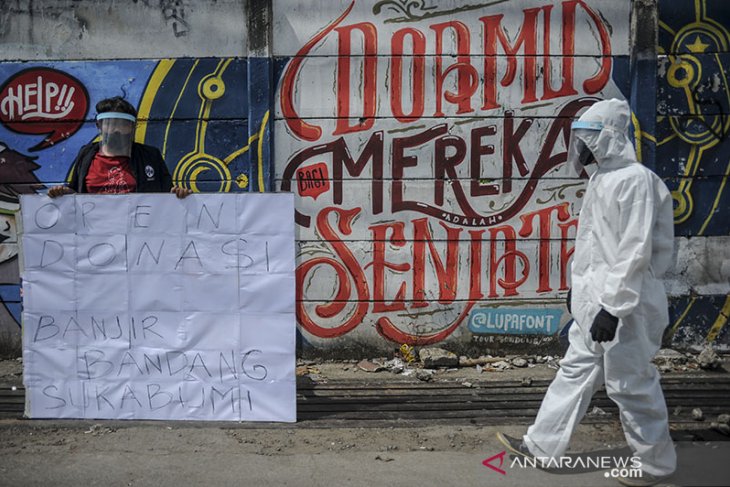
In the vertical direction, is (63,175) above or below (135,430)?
above

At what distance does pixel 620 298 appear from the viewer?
3.48 meters

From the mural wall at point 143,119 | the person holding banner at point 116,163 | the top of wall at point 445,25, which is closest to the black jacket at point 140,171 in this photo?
the person holding banner at point 116,163

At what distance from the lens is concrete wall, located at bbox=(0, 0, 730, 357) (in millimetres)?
5789

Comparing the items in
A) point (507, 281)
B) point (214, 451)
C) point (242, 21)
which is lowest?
point (214, 451)

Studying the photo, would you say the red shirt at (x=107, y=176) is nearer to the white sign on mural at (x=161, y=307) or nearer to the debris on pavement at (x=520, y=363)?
the white sign on mural at (x=161, y=307)

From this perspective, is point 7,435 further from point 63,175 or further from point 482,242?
point 482,242

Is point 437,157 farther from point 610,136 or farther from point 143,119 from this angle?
point 143,119

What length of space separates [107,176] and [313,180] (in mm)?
1735

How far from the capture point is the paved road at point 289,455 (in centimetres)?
372

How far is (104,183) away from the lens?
15.4 feet

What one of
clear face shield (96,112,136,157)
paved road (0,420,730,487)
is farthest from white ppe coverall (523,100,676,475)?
clear face shield (96,112,136,157)

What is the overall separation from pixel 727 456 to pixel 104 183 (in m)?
4.07

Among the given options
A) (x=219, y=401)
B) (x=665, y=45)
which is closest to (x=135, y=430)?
(x=219, y=401)

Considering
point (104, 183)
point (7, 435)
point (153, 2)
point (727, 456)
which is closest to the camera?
point (727, 456)
